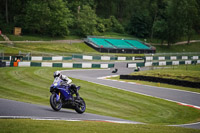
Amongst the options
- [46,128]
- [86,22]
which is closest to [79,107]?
[46,128]

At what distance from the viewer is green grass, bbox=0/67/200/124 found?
1598cm

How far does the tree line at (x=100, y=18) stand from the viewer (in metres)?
64.9

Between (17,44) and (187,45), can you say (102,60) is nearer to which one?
(17,44)

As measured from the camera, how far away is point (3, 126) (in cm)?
796

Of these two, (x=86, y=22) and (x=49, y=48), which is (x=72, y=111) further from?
(x=86, y=22)

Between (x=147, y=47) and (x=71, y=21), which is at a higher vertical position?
(x=71, y=21)

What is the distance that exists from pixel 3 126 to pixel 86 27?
65.2m

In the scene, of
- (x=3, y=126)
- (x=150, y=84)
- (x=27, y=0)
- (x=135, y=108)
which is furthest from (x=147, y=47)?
(x=3, y=126)

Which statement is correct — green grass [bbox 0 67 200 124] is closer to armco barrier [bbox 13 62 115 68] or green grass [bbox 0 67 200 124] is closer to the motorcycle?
the motorcycle

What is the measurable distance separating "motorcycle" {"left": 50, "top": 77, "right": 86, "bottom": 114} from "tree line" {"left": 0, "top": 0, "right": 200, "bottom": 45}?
52.7m

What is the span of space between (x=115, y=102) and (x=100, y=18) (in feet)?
220

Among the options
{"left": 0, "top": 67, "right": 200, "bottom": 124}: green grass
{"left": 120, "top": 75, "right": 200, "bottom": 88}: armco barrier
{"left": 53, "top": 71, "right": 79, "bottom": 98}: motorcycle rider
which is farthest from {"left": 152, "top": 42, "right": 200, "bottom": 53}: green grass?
{"left": 53, "top": 71, "right": 79, "bottom": 98}: motorcycle rider

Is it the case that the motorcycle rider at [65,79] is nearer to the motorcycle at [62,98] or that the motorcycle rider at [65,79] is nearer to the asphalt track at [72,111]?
the motorcycle at [62,98]

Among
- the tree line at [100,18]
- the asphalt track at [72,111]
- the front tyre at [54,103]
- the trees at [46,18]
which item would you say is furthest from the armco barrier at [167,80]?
the tree line at [100,18]
